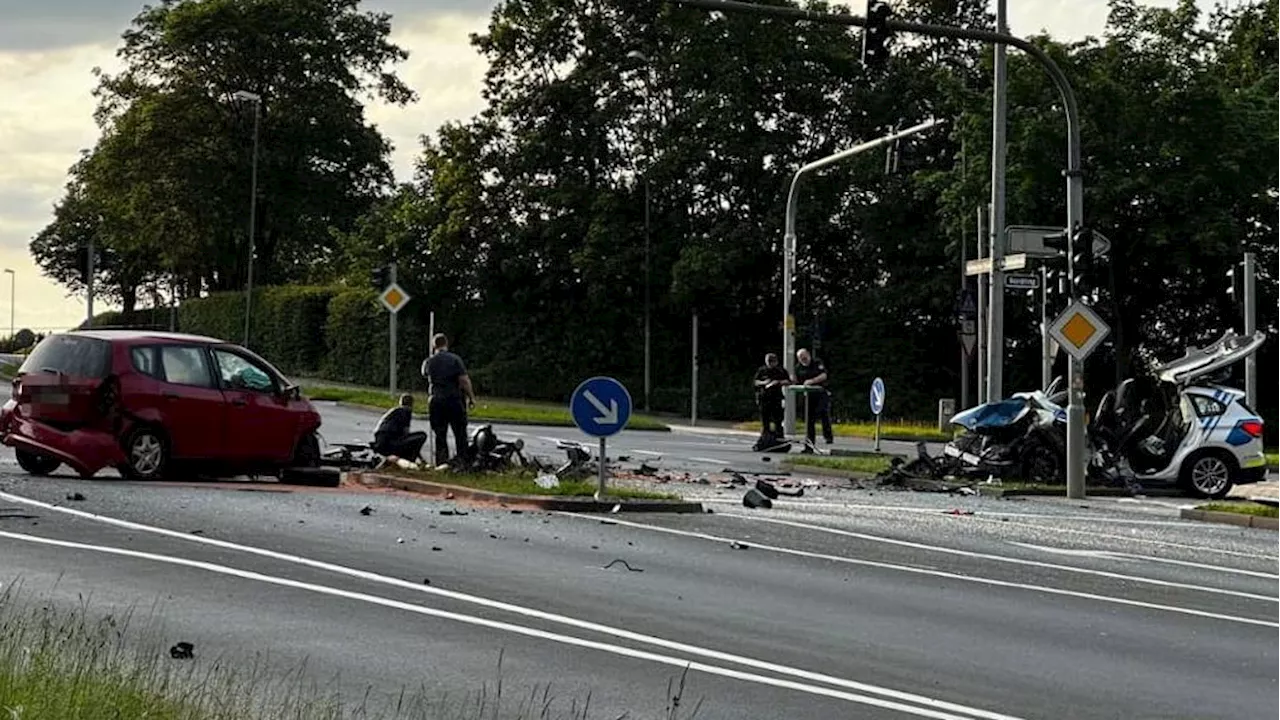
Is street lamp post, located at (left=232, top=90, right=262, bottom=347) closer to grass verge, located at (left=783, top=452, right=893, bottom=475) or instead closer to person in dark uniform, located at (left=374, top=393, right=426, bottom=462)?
grass verge, located at (left=783, top=452, right=893, bottom=475)

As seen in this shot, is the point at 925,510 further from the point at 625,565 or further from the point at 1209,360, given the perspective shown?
the point at 625,565

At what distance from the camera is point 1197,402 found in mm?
23422

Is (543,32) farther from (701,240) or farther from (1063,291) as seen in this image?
(1063,291)

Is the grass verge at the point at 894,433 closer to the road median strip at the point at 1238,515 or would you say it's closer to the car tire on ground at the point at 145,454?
the road median strip at the point at 1238,515

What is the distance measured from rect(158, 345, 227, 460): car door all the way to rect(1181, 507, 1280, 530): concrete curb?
10587 mm

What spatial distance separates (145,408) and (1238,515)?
11.6 metres

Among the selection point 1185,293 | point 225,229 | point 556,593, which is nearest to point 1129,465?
point 556,593

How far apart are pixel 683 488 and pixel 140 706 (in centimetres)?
1579

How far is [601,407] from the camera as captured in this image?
18438 mm

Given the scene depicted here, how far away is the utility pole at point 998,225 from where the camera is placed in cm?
2797

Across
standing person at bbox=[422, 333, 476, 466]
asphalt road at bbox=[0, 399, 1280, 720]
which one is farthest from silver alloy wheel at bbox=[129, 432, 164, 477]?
standing person at bbox=[422, 333, 476, 466]

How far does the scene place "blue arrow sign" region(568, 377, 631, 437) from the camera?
1839cm

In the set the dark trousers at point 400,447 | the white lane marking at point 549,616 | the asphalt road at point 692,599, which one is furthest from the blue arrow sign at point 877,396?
the white lane marking at point 549,616

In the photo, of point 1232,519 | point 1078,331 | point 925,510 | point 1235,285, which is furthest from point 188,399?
point 1235,285
